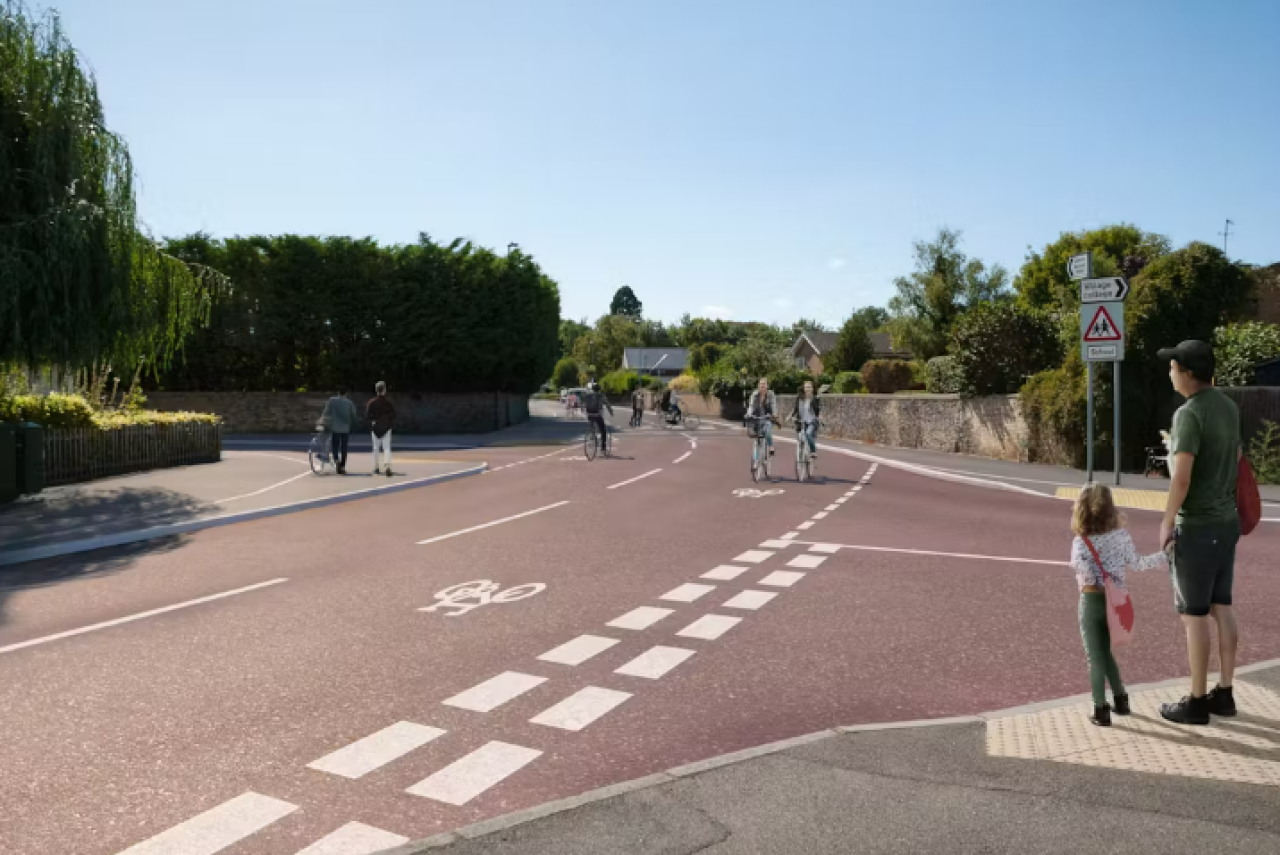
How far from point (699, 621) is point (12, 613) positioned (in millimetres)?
5435

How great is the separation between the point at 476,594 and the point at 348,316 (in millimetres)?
31454

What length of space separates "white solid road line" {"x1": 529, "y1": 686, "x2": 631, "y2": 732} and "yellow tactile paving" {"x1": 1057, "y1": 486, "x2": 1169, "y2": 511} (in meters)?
10.5

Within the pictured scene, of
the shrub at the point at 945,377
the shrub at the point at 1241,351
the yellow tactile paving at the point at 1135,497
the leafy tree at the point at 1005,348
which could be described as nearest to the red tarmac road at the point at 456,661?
the yellow tactile paving at the point at 1135,497

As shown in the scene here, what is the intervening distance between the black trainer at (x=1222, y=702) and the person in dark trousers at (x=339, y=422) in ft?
53.3

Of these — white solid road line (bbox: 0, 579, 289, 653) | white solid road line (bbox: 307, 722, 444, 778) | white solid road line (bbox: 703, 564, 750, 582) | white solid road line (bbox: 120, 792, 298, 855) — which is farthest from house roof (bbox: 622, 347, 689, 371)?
white solid road line (bbox: 120, 792, 298, 855)

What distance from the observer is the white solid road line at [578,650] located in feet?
18.7

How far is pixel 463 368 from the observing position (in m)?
38.7

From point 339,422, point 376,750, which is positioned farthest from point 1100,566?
point 339,422

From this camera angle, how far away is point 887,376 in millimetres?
47969

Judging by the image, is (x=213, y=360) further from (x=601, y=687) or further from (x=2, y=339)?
(x=601, y=687)

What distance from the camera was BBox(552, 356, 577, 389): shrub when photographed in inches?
4948

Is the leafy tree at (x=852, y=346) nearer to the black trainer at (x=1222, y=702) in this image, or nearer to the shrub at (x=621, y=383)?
the shrub at (x=621, y=383)

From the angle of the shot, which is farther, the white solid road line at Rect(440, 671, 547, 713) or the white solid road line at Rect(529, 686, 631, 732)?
the white solid road line at Rect(440, 671, 547, 713)

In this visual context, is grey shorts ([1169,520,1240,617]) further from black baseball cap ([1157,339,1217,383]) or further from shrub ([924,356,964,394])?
shrub ([924,356,964,394])
